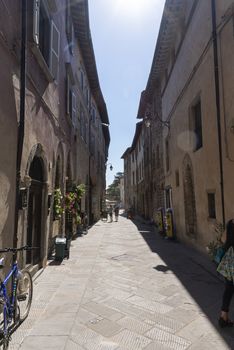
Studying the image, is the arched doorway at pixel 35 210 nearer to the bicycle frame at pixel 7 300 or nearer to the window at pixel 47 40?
the window at pixel 47 40

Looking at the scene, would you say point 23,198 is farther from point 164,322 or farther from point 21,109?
point 164,322

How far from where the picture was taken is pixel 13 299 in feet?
12.3

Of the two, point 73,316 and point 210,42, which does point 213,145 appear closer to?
point 210,42

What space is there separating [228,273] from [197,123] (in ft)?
22.9

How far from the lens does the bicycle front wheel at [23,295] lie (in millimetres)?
4129

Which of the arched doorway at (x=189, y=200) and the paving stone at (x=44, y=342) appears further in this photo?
the arched doorway at (x=189, y=200)

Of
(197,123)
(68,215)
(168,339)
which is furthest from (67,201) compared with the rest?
(168,339)

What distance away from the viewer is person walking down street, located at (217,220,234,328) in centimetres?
392

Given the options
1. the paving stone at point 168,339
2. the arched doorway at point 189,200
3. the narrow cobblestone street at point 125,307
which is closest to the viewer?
the paving stone at point 168,339

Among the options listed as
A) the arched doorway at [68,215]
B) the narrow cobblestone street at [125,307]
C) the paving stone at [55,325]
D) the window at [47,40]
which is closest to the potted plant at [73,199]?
the arched doorway at [68,215]

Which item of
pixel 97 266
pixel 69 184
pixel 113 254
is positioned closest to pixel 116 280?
pixel 97 266

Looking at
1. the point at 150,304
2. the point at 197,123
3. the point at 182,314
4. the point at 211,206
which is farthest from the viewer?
the point at 197,123

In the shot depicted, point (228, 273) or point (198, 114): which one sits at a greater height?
point (198, 114)

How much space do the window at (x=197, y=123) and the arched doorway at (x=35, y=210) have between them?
516 centimetres
